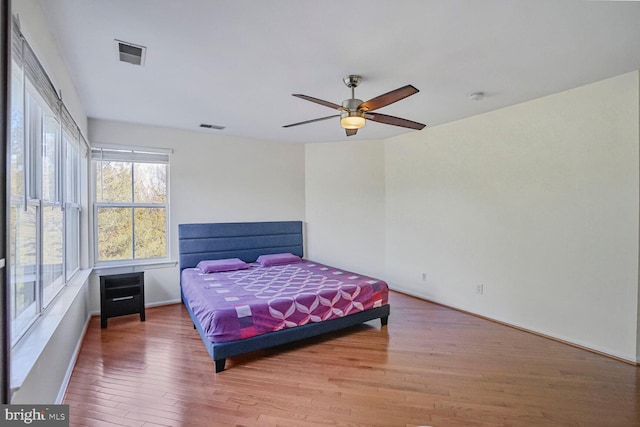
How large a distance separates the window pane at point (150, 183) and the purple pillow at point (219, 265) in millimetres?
1177

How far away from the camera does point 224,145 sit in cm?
496

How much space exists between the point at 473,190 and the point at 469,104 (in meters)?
1.13

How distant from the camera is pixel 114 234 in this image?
13.9 ft

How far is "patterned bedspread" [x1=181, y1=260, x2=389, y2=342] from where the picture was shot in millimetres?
2709

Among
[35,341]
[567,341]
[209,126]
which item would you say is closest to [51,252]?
[35,341]

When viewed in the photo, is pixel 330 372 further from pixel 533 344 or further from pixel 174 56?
pixel 174 56

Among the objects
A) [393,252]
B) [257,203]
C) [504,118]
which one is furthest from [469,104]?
[257,203]

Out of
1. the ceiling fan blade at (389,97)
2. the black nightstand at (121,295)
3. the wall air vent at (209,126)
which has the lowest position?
the black nightstand at (121,295)

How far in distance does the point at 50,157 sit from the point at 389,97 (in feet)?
9.02

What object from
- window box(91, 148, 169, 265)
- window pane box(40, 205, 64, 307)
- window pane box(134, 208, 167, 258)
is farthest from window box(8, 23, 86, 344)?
window pane box(134, 208, 167, 258)

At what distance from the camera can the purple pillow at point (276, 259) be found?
4.71m

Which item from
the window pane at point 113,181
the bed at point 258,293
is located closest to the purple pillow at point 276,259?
the bed at point 258,293

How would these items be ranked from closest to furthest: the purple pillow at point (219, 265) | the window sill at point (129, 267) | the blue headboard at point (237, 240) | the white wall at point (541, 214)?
the white wall at point (541, 214), the window sill at point (129, 267), the purple pillow at point (219, 265), the blue headboard at point (237, 240)

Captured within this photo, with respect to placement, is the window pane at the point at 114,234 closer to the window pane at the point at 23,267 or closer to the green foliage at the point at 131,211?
the green foliage at the point at 131,211
